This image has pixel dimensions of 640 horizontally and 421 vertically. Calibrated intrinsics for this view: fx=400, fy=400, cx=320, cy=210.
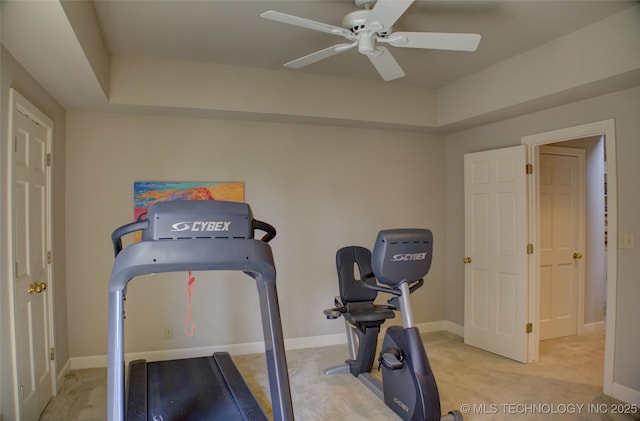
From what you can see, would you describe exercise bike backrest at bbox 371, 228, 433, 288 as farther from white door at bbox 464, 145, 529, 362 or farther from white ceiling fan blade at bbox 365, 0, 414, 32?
white door at bbox 464, 145, 529, 362

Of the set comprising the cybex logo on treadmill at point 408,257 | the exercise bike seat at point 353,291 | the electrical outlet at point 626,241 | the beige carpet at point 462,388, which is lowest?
the beige carpet at point 462,388

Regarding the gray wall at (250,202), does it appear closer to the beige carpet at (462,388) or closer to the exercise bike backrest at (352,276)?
the beige carpet at (462,388)

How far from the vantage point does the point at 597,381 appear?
3205mm

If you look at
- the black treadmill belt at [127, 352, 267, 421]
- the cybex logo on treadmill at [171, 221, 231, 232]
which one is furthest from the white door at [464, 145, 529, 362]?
the cybex logo on treadmill at [171, 221, 231, 232]

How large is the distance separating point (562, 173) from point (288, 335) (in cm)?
347

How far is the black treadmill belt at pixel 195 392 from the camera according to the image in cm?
234

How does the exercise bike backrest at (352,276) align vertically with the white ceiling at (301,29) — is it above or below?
below

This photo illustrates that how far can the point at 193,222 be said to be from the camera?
5.68 ft

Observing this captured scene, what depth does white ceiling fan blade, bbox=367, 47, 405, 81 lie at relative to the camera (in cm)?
238

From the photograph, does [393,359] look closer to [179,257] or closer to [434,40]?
[179,257]

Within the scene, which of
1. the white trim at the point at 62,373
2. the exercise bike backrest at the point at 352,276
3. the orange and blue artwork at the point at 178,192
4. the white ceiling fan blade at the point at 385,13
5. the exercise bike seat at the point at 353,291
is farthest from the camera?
the orange and blue artwork at the point at 178,192

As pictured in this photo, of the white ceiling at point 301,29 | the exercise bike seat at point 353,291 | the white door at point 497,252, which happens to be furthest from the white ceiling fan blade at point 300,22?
the white door at point 497,252


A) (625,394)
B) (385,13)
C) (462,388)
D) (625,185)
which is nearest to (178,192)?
(385,13)

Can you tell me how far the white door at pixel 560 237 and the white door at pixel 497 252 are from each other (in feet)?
2.40
